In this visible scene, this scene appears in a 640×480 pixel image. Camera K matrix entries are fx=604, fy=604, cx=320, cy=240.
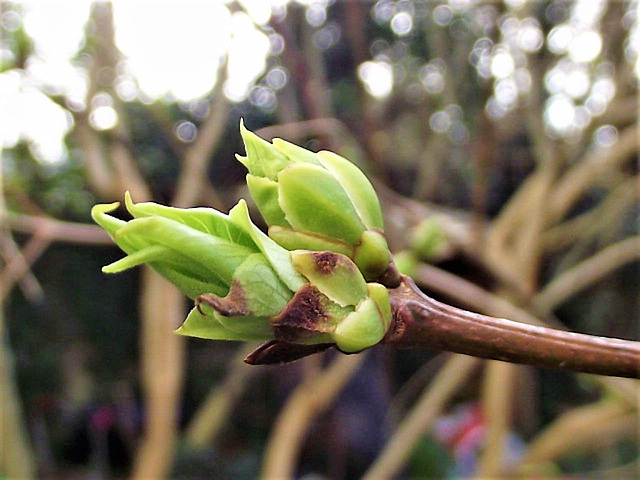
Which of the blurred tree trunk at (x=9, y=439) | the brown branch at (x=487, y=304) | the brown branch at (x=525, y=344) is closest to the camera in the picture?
the brown branch at (x=525, y=344)

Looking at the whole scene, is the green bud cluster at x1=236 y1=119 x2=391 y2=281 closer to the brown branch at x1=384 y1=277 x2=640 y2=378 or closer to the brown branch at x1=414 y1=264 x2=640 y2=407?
the brown branch at x1=384 y1=277 x2=640 y2=378

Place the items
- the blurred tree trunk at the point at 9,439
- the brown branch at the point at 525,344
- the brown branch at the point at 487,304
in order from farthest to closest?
the blurred tree trunk at the point at 9,439 < the brown branch at the point at 487,304 < the brown branch at the point at 525,344

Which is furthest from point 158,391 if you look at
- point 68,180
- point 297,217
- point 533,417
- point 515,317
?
point 533,417

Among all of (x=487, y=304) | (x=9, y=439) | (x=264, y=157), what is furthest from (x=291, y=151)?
(x=9, y=439)

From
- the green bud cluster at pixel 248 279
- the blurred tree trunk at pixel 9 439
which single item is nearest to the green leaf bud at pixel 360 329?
the green bud cluster at pixel 248 279

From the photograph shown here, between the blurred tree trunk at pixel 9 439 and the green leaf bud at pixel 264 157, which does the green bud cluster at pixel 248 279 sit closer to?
the green leaf bud at pixel 264 157

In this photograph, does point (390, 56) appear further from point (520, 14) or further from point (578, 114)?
point (520, 14)

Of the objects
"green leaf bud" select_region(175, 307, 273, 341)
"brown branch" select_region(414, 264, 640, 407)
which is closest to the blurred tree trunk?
"brown branch" select_region(414, 264, 640, 407)
